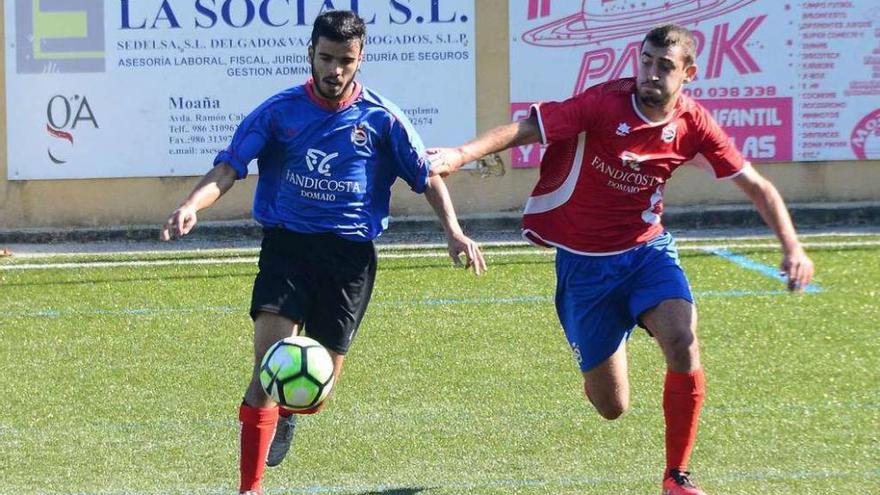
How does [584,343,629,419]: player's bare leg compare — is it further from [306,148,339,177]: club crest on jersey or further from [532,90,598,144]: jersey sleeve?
[306,148,339,177]: club crest on jersey

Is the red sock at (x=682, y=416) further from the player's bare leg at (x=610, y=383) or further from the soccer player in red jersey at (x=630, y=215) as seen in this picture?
the player's bare leg at (x=610, y=383)

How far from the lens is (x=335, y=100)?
6.11 m

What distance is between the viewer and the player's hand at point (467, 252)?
5.96 m

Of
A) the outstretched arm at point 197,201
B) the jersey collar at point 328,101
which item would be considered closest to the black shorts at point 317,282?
the outstretched arm at point 197,201

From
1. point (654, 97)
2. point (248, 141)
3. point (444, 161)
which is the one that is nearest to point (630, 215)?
point (654, 97)

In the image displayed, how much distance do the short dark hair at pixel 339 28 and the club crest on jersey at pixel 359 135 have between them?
0.37 m

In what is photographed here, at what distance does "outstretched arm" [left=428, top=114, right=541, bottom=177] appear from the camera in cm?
536

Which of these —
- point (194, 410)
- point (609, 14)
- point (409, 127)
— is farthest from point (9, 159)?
point (409, 127)

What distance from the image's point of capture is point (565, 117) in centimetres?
593

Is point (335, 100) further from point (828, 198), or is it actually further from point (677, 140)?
point (828, 198)

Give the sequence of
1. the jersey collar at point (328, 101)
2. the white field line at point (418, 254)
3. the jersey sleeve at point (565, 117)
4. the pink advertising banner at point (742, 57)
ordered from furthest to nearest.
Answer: the pink advertising banner at point (742, 57) → the white field line at point (418, 254) → the jersey collar at point (328, 101) → the jersey sleeve at point (565, 117)

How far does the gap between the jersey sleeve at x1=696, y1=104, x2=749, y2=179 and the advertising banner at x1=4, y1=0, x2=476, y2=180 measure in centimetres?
840

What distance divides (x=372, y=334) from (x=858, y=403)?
3.26 meters

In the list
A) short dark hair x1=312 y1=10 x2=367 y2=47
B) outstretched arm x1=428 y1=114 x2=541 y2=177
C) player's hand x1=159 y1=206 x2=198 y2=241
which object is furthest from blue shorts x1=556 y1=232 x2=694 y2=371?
player's hand x1=159 y1=206 x2=198 y2=241
